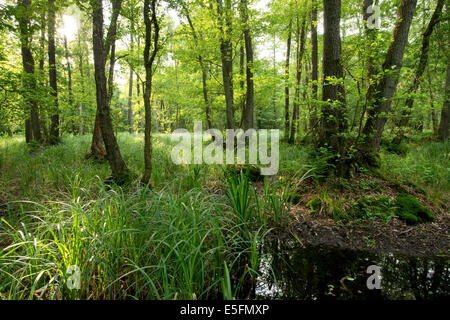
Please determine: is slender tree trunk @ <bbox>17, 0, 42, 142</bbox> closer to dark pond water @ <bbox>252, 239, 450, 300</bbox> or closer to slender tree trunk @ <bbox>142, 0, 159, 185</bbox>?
slender tree trunk @ <bbox>142, 0, 159, 185</bbox>

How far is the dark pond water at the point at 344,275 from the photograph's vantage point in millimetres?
1898

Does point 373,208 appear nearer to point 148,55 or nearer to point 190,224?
point 190,224

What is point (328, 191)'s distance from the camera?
12.2 ft

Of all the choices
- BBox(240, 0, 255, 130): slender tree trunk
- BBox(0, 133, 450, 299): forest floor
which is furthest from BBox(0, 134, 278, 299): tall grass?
BBox(240, 0, 255, 130): slender tree trunk

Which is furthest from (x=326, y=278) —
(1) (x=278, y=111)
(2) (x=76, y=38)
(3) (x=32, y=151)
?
(1) (x=278, y=111)

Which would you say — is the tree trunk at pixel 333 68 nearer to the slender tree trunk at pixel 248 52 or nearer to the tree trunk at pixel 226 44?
the slender tree trunk at pixel 248 52

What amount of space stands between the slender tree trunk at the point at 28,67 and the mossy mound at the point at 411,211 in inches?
252

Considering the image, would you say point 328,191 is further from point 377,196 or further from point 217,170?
point 217,170

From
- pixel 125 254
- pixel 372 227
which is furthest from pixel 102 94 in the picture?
pixel 372 227

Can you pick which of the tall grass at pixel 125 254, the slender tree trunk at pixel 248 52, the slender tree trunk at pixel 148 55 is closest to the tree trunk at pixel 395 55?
the tall grass at pixel 125 254

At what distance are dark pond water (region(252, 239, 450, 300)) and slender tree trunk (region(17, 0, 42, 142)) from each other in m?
4.83

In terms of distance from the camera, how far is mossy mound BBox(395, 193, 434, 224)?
3.16 metres
